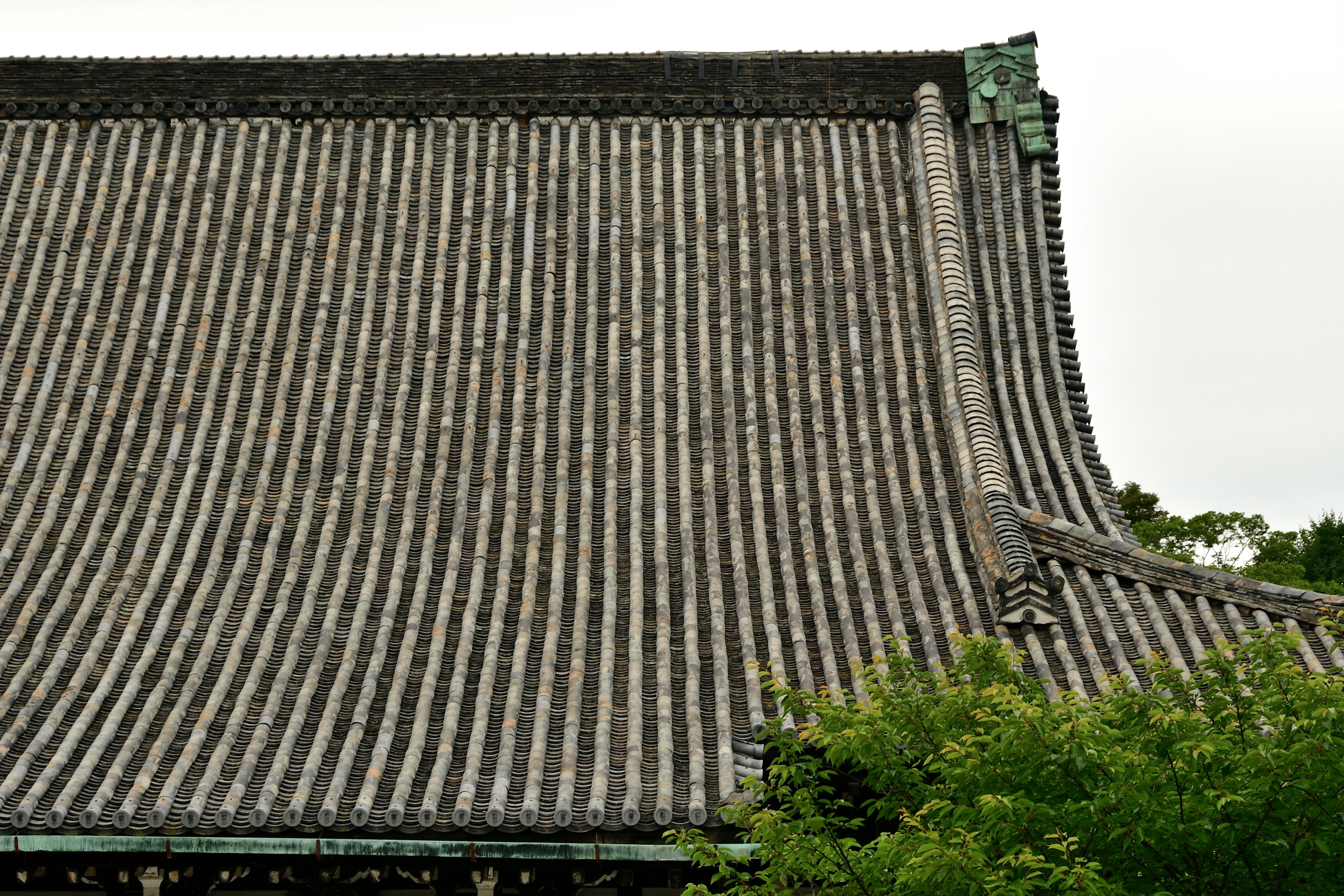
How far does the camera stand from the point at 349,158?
11070 mm

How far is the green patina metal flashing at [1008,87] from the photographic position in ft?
37.1

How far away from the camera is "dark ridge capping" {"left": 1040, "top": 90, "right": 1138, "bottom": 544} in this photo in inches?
376

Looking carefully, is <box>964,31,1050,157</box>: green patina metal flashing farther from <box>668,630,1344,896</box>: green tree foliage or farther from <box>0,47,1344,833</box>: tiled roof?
<box>668,630,1344,896</box>: green tree foliage

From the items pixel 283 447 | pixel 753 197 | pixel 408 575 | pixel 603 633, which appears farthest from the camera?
pixel 753 197

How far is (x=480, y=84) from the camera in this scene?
37.6 feet

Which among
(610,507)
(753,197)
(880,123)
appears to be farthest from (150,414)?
(880,123)

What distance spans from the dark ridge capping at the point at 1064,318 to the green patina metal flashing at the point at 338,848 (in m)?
4.28

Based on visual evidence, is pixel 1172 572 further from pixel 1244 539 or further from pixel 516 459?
pixel 1244 539

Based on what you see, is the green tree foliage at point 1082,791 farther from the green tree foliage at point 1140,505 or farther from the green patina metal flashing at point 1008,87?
the green tree foliage at point 1140,505

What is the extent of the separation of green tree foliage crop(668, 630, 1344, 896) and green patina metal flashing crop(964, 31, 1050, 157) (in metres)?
6.84

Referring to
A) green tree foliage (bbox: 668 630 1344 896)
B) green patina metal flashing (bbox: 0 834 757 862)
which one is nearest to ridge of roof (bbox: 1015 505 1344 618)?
green tree foliage (bbox: 668 630 1344 896)

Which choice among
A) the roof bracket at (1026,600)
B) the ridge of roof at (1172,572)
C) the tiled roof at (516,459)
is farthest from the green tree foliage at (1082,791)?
the ridge of roof at (1172,572)

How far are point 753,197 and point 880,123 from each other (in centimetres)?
144

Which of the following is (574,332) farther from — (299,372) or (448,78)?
(448,78)
